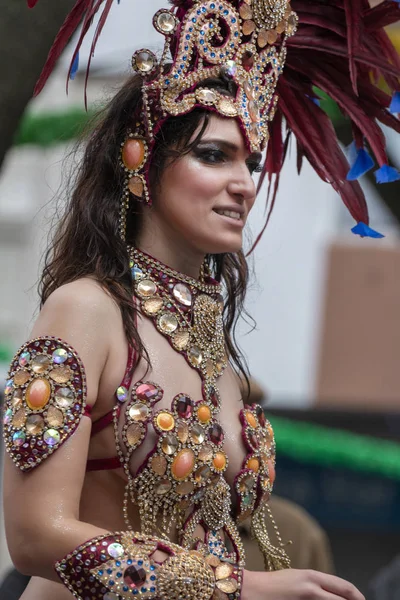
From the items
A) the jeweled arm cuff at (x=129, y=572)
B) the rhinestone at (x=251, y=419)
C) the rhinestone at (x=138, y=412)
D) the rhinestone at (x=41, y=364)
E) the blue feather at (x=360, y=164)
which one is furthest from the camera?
the blue feather at (x=360, y=164)

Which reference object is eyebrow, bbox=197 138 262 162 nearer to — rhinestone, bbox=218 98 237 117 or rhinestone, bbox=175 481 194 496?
rhinestone, bbox=218 98 237 117

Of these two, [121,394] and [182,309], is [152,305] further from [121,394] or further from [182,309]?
[121,394]

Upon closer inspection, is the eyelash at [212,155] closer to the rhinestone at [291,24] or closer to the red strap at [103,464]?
the rhinestone at [291,24]

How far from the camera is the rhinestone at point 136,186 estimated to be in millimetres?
2830

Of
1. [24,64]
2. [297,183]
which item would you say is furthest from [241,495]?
[297,183]

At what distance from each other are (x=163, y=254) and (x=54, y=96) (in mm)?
7739

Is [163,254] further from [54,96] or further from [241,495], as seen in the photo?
[54,96]

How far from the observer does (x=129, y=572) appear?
2420mm

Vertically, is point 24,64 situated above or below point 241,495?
above

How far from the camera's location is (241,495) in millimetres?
2852

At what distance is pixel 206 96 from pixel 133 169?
239mm

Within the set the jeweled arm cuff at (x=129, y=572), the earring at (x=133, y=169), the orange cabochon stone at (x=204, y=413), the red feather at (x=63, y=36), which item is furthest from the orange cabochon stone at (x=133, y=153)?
the jeweled arm cuff at (x=129, y=572)

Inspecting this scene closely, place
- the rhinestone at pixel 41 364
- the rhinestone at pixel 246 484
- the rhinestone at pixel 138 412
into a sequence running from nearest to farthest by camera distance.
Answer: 1. the rhinestone at pixel 41 364
2. the rhinestone at pixel 138 412
3. the rhinestone at pixel 246 484

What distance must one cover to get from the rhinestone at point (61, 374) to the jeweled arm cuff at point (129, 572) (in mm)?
329
